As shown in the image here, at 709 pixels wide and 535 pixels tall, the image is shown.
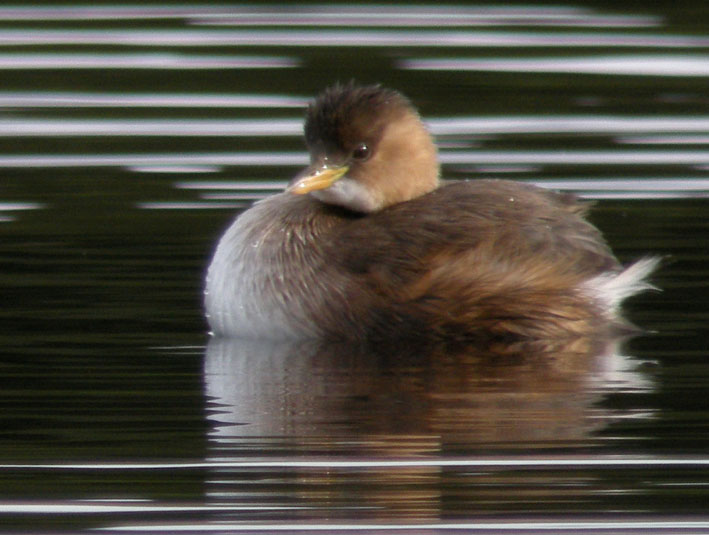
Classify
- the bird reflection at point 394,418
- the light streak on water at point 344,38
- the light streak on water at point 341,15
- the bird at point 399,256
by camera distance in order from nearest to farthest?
1. the bird reflection at point 394,418
2. the bird at point 399,256
3. the light streak on water at point 344,38
4. the light streak on water at point 341,15

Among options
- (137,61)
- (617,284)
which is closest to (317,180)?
(617,284)

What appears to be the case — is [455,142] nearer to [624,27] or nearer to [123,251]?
[123,251]

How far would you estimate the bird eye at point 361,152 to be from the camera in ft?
29.1

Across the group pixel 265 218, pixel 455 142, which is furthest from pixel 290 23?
pixel 265 218

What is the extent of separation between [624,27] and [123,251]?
778 cm

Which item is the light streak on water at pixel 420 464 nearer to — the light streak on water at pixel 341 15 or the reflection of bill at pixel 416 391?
the reflection of bill at pixel 416 391

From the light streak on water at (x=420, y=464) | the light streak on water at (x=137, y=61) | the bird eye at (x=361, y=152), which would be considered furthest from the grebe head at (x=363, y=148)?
the light streak on water at (x=137, y=61)

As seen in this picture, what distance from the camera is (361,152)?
29.2ft

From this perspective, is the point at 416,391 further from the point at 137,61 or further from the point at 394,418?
the point at 137,61

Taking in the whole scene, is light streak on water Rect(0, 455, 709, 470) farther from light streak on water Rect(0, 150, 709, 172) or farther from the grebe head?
light streak on water Rect(0, 150, 709, 172)

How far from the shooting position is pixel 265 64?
1555cm

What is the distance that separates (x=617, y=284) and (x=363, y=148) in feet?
3.92

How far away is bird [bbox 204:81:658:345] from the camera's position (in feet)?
28.2

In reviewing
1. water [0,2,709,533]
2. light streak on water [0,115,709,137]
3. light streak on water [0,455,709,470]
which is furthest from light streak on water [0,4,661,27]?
light streak on water [0,455,709,470]
